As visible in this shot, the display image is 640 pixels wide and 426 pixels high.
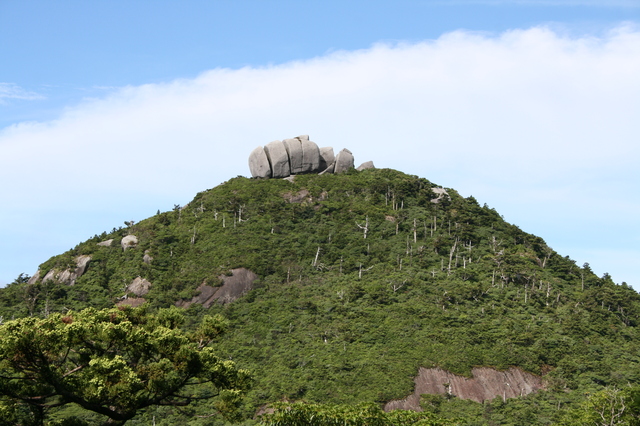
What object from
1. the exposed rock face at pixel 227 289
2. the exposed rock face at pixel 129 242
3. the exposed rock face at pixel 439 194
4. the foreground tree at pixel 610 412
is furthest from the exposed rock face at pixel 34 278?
the foreground tree at pixel 610 412

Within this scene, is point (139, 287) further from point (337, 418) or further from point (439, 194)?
point (337, 418)

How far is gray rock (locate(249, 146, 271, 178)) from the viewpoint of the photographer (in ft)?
405

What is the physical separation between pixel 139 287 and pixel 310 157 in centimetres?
4454

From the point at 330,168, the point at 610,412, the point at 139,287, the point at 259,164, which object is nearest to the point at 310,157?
the point at 330,168

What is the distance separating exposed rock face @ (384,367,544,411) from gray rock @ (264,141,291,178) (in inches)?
2284

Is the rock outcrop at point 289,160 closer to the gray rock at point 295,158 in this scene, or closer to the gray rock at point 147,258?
the gray rock at point 295,158

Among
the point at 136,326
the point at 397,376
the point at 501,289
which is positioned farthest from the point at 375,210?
the point at 136,326

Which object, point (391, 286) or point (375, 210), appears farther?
point (375, 210)

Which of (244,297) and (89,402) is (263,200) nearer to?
(244,297)

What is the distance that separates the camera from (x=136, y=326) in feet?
113

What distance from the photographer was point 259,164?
407 feet

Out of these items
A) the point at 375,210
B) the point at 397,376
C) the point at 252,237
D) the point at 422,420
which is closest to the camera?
the point at 422,420

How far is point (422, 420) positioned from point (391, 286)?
49.3 m

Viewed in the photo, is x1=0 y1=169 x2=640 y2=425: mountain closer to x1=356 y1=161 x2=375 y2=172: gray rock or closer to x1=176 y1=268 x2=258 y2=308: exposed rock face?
x1=176 y1=268 x2=258 y2=308: exposed rock face
